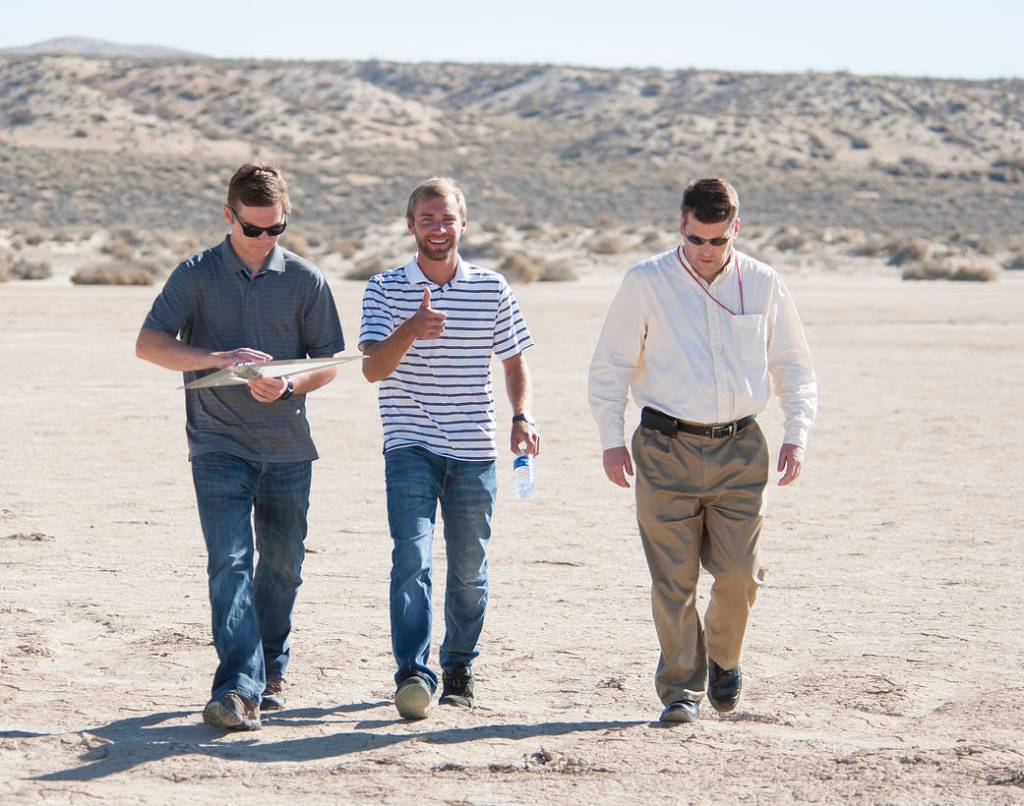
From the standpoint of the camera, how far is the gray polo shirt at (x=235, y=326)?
5.46 m

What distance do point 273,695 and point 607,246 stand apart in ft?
115

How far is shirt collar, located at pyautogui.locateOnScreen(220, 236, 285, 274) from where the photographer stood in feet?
18.0

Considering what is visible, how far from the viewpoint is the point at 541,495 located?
10633 mm

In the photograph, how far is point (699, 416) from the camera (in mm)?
5434

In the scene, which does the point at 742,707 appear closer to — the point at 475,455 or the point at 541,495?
the point at 475,455

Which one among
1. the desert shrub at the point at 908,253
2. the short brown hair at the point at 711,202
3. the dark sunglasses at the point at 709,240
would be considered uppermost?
the short brown hair at the point at 711,202

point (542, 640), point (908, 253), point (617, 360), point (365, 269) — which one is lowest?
point (542, 640)

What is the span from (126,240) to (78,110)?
3517 centimetres

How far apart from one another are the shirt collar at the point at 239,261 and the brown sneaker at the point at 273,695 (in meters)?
1.46

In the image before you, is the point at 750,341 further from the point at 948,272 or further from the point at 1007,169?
the point at 1007,169

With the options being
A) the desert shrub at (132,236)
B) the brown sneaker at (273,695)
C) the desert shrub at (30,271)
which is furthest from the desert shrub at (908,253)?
the brown sneaker at (273,695)

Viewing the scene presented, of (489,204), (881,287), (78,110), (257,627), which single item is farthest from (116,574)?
(78,110)

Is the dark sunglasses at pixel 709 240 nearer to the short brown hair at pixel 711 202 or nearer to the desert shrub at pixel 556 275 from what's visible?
the short brown hair at pixel 711 202

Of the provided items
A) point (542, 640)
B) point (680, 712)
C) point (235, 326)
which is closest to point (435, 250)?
point (235, 326)
